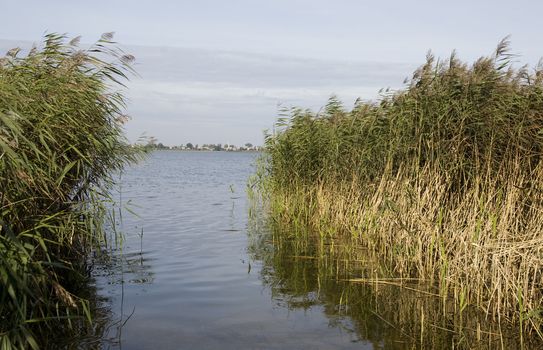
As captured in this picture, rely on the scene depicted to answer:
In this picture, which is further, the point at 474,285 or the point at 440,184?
the point at 440,184

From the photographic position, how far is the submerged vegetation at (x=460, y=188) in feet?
22.4

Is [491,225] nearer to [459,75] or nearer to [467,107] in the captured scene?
[467,107]

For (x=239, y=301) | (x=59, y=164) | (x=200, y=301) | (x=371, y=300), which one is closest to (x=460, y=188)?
(x=371, y=300)

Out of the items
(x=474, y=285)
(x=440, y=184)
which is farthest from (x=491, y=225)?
(x=440, y=184)

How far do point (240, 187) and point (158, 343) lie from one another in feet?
86.0

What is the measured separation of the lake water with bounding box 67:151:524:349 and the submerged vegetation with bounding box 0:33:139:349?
612 millimetres

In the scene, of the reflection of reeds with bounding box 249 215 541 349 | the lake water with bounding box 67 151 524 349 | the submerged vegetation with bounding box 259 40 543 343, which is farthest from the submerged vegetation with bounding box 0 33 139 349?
the submerged vegetation with bounding box 259 40 543 343

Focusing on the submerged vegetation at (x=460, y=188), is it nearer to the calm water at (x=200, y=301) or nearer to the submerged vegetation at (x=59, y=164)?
the calm water at (x=200, y=301)

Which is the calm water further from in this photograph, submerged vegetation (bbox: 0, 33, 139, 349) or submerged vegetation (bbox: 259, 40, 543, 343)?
submerged vegetation (bbox: 259, 40, 543, 343)

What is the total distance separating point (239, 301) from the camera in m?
8.12

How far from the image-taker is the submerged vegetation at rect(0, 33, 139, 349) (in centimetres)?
561

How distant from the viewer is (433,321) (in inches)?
271

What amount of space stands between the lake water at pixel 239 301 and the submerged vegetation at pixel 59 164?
0.61 m

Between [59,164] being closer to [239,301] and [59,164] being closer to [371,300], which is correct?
[239,301]
